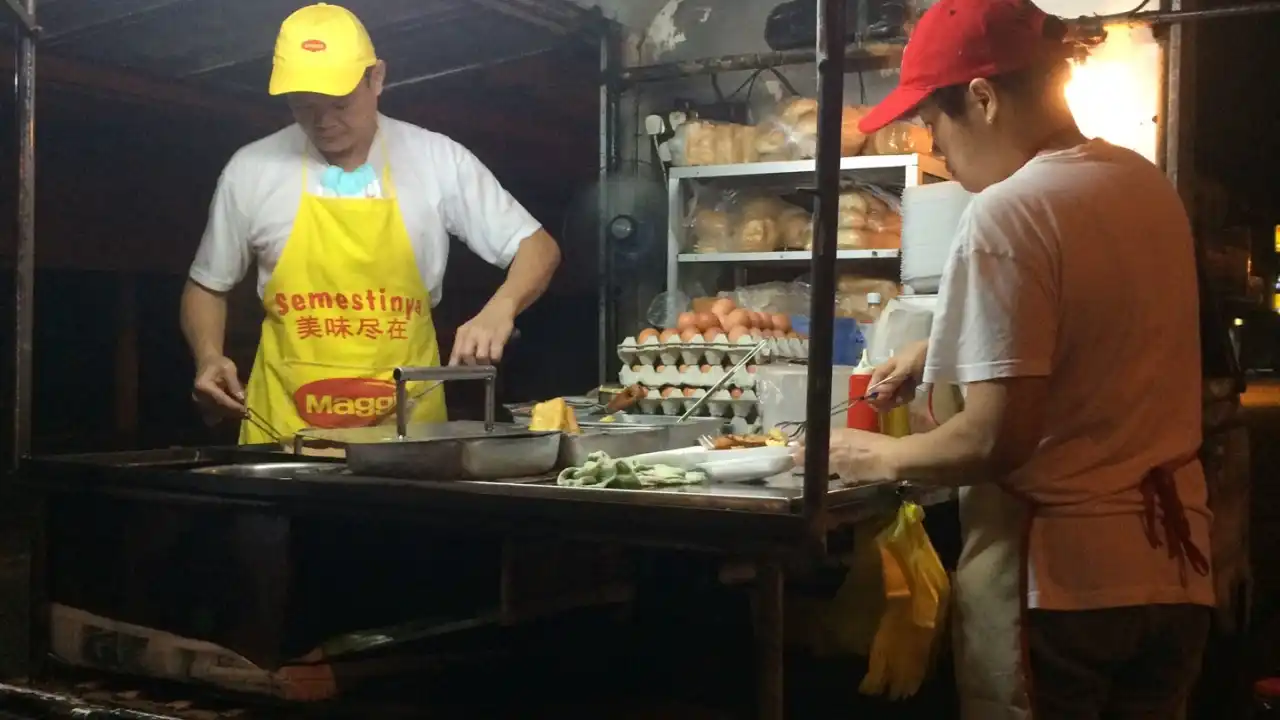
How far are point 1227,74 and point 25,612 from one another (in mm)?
4602

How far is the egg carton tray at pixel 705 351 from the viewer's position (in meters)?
2.55

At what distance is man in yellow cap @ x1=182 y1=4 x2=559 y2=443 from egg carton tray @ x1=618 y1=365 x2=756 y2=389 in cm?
32

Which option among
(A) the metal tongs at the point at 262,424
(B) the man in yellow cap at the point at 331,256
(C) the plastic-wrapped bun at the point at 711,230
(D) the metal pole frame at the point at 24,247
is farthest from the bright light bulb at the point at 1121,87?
(D) the metal pole frame at the point at 24,247

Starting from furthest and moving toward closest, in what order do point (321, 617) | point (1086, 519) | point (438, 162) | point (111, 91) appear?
point (111, 91)
point (438, 162)
point (321, 617)
point (1086, 519)

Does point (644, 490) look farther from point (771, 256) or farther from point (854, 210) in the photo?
point (771, 256)

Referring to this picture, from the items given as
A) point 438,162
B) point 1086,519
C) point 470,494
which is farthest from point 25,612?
point 1086,519

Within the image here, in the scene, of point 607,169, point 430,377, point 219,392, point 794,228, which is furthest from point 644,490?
point 607,169

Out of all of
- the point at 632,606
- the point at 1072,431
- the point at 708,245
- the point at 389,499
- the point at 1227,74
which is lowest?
the point at 632,606

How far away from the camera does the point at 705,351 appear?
257 centimetres

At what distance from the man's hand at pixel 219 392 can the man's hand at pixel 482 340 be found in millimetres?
439

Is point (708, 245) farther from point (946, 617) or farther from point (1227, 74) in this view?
point (946, 617)

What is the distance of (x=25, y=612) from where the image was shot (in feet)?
6.85

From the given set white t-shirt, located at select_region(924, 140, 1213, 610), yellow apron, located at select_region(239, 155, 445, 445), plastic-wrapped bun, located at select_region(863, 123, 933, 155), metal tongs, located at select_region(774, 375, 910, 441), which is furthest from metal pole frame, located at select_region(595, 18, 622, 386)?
white t-shirt, located at select_region(924, 140, 1213, 610)

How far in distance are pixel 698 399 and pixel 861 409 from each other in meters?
0.67
